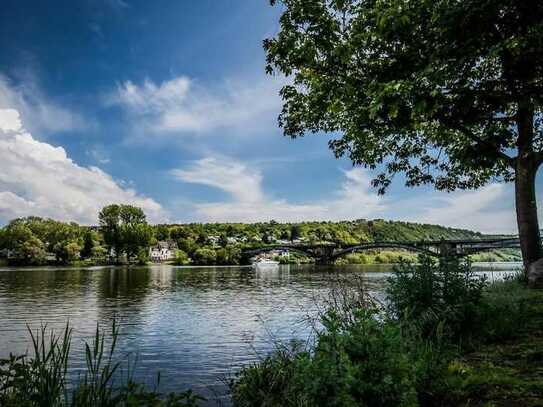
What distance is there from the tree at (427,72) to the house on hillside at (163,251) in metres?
133

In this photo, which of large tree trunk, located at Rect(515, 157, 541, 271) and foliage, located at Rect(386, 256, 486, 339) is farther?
large tree trunk, located at Rect(515, 157, 541, 271)

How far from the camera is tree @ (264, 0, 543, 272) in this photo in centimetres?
859

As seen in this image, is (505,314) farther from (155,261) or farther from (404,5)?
(155,261)

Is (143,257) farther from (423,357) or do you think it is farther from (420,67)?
(423,357)

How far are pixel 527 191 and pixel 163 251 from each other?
147714mm

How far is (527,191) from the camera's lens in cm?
1191

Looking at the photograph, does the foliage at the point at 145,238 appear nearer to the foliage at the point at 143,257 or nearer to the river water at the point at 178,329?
the foliage at the point at 143,257

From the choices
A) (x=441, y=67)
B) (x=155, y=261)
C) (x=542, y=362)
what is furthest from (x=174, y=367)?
(x=155, y=261)

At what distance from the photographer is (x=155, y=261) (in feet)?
449

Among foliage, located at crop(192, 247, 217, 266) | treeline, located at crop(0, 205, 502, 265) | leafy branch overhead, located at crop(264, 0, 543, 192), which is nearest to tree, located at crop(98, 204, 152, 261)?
treeline, located at crop(0, 205, 502, 265)

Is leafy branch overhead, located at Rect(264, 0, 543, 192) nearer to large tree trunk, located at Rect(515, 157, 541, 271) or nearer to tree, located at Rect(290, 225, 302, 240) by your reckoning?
large tree trunk, located at Rect(515, 157, 541, 271)

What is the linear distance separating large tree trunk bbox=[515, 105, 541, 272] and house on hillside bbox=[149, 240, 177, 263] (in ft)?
437

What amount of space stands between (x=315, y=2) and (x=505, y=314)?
9079 mm

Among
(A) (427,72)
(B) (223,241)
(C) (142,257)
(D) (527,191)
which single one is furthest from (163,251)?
(A) (427,72)
